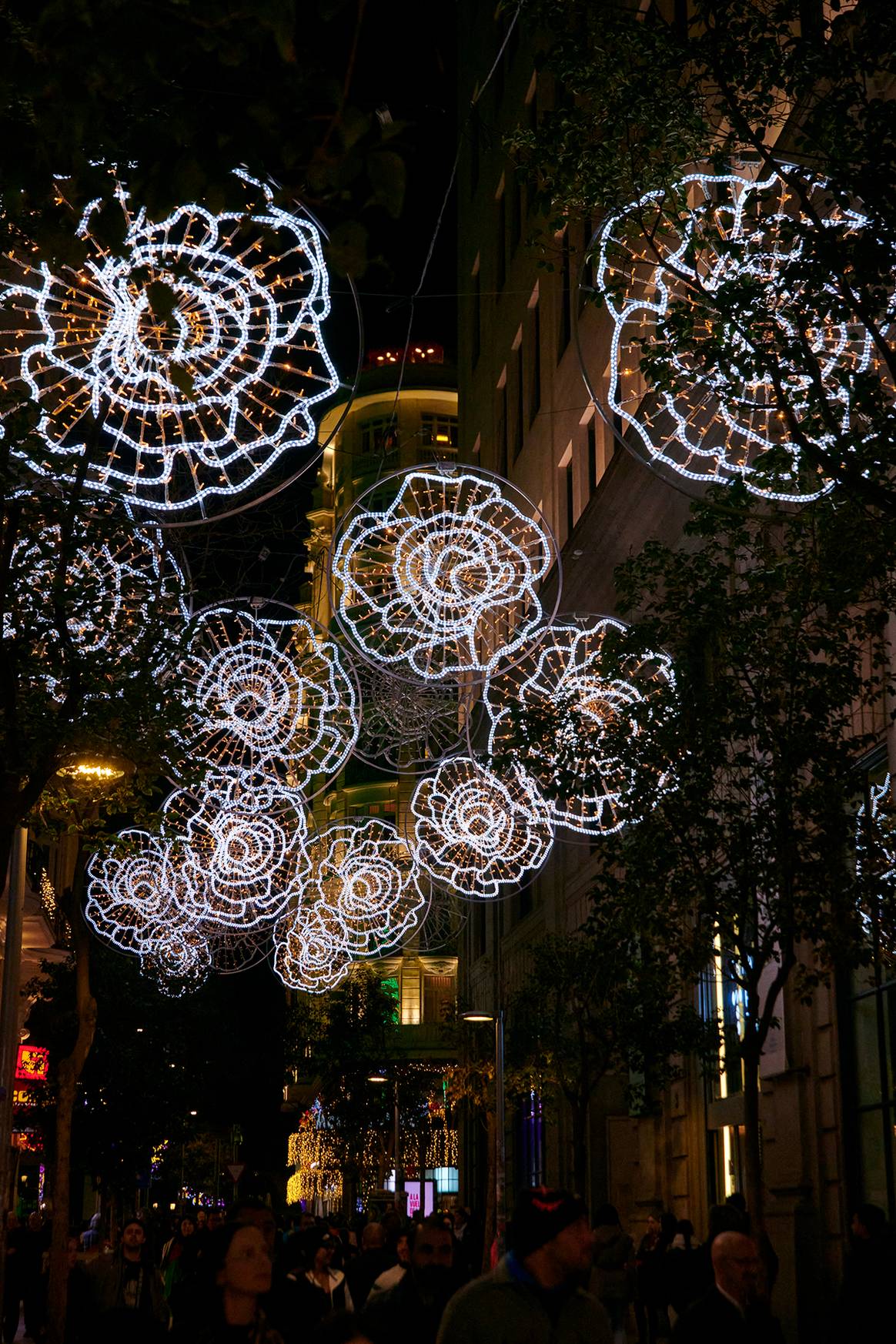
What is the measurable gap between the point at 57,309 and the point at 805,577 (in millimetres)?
7453

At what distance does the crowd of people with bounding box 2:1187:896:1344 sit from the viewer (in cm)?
580

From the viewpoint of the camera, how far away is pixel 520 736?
1703 cm

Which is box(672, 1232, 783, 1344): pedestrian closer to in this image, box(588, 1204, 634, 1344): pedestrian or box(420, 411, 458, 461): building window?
box(588, 1204, 634, 1344): pedestrian

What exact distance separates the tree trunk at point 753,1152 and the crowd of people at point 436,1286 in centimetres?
21

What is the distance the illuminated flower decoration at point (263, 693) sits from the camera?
1866 centimetres

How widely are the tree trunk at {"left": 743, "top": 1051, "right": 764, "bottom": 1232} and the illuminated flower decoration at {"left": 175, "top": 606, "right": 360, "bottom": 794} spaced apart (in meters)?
5.90

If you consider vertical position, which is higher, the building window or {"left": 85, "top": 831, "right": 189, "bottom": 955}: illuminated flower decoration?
the building window

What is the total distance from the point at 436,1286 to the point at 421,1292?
167mm

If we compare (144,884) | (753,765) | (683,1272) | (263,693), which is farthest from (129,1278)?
(144,884)

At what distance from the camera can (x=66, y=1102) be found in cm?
2245

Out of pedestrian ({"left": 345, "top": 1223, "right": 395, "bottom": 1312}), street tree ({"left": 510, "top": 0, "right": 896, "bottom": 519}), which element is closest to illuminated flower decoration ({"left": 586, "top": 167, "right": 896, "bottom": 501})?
street tree ({"left": 510, "top": 0, "right": 896, "bottom": 519})

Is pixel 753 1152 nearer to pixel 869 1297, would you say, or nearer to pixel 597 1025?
pixel 869 1297

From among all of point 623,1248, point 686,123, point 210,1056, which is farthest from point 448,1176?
point 686,123

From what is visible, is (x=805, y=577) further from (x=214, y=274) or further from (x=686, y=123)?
(x=214, y=274)
